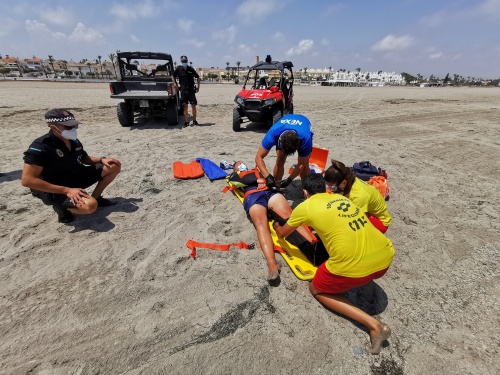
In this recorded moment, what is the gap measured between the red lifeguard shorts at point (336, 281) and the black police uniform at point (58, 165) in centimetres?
260

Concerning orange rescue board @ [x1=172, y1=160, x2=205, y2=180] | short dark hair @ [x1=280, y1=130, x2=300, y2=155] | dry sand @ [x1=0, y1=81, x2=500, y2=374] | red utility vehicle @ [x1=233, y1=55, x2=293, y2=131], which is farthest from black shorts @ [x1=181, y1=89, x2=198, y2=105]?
short dark hair @ [x1=280, y1=130, x2=300, y2=155]

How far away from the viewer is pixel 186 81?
24.0ft

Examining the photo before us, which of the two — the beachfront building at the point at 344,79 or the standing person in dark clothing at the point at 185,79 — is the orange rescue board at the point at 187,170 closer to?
the standing person in dark clothing at the point at 185,79

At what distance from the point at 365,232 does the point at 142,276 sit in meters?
1.92

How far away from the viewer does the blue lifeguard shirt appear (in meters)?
3.43

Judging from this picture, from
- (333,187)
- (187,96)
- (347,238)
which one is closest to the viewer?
(347,238)

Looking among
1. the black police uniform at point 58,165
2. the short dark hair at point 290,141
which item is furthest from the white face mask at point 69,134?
the short dark hair at point 290,141

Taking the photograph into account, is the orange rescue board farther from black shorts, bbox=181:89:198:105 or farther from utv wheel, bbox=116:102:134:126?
utv wheel, bbox=116:102:134:126

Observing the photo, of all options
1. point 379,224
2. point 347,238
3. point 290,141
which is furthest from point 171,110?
point 347,238

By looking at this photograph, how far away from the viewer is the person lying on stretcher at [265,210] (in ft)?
8.21

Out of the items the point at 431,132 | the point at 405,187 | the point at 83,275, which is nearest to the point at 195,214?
the point at 83,275

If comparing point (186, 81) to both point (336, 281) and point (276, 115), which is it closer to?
point (276, 115)

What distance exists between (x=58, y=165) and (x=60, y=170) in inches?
2.6

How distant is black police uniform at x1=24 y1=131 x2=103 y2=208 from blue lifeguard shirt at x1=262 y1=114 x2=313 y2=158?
226 cm
